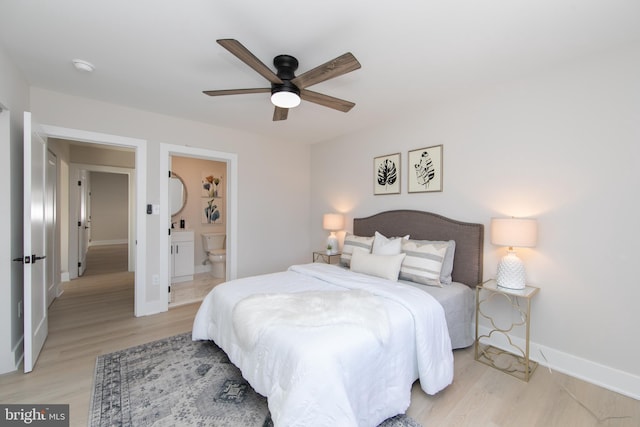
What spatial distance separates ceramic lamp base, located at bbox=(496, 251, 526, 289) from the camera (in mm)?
2215

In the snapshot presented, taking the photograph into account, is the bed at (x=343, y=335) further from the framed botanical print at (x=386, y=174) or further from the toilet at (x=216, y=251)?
the toilet at (x=216, y=251)

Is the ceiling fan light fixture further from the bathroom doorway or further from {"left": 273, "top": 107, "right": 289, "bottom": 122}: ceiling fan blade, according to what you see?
the bathroom doorway

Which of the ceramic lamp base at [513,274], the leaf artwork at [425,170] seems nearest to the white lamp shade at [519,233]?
the ceramic lamp base at [513,274]

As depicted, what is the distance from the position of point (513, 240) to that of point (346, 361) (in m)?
1.69

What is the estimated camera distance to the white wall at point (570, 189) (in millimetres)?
1928

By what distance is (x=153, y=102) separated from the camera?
3.01 meters

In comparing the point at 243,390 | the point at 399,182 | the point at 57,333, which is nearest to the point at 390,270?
the point at 399,182

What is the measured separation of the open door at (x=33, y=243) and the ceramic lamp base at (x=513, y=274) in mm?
3746

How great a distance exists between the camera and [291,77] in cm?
209

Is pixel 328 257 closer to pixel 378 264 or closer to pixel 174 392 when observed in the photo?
pixel 378 264

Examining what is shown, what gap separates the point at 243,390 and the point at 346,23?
2.57 m

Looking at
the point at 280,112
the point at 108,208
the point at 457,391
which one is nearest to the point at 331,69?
the point at 280,112

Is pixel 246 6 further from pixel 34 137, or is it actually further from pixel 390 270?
pixel 390 270

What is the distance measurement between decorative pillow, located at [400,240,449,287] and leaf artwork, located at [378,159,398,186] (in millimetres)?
1035
